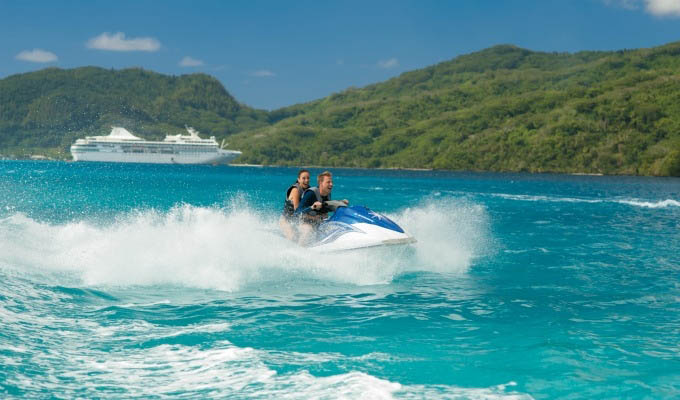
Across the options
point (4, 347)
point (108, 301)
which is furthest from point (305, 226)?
point (4, 347)

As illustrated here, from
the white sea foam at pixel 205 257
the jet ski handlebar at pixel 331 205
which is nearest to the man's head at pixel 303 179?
the jet ski handlebar at pixel 331 205

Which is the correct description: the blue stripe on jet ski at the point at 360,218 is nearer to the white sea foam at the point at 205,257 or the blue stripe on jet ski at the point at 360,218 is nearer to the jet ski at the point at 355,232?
the jet ski at the point at 355,232

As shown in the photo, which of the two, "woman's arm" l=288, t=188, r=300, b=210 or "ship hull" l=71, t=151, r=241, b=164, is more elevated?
"ship hull" l=71, t=151, r=241, b=164

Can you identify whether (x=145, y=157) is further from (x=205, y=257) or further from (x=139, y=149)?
(x=205, y=257)

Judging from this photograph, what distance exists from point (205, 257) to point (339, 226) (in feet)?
9.55

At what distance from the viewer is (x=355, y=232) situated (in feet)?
42.0

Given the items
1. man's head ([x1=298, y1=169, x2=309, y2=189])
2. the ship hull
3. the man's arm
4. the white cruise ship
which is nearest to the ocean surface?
the man's arm

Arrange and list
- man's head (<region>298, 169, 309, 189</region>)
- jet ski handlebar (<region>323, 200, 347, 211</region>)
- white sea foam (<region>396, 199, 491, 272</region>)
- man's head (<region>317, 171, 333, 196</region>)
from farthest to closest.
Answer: white sea foam (<region>396, 199, 491, 272</region>), man's head (<region>298, 169, 309, 189</region>), jet ski handlebar (<region>323, 200, 347, 211</region>), man's head (<region>317, 171, 333, 196</region>)

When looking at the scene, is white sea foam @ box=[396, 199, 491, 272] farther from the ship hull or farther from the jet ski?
the ship hull

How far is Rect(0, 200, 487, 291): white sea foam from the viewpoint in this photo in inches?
498

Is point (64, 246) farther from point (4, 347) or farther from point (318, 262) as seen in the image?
point (4, 347)

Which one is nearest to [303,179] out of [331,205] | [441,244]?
[331,205]

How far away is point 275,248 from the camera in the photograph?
13.9 m

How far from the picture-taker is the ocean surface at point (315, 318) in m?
6.96
